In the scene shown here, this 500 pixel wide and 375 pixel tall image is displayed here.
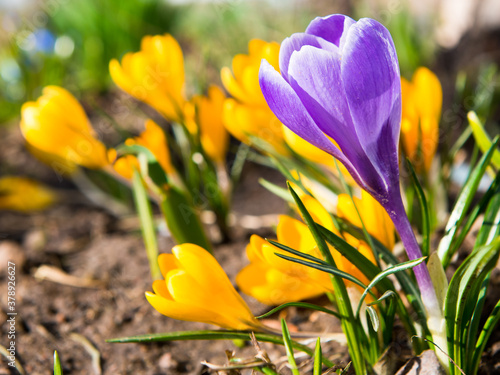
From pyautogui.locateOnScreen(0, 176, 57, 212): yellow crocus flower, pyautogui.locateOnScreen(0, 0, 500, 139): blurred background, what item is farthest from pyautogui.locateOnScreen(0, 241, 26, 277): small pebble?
pyautogui.locateOnScreen(0, 0, 500, 139): blurred background

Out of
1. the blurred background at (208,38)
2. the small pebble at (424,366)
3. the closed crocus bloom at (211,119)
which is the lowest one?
the small pebble at (424,366)

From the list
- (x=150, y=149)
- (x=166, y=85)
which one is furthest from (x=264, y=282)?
(x=166, y=85)

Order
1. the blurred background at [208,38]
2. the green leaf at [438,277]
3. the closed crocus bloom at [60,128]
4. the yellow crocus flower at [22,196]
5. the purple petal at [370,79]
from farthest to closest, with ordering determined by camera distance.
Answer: the blurred background at [208,38], the yellow crocus flower at [22,196], the closed crocus bloom at [60,128], the green leaf at [438,277], the purple petal at [370,79]

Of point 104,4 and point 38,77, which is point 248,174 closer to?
point 38,77

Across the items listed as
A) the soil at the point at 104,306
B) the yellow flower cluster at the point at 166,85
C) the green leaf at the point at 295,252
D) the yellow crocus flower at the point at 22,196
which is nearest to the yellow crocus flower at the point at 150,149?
the yellow flower cluster at the point at 166,85

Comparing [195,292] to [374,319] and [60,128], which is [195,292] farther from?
[60,128]

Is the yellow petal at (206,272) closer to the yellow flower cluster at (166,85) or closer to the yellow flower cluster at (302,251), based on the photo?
the yellow flower cluster at (302,251)
